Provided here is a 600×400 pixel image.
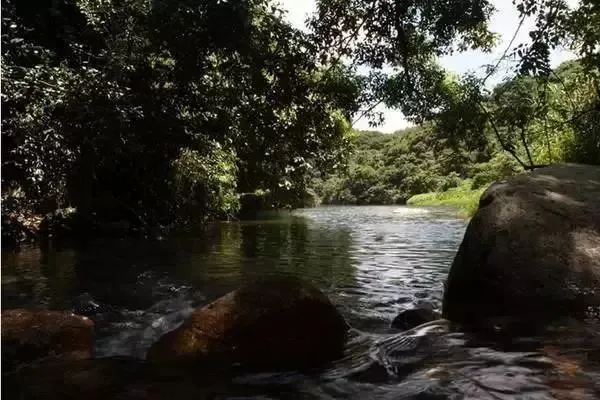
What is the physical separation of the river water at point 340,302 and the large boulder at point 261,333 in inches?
13.3

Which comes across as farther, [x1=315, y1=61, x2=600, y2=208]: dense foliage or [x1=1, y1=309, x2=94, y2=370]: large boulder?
[x1=315, y1=61, x2=600, y2=208]: dense foliage

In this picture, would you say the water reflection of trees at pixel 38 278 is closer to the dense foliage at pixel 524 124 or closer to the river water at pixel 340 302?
the river water at pixel 340 302

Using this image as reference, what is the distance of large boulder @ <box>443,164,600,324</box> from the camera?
4922 millimetres

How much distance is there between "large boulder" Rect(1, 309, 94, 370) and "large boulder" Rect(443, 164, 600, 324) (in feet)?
12.7

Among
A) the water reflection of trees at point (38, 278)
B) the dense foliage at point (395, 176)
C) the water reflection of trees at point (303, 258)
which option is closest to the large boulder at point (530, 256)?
the water reflection of trees at point (303, 258)

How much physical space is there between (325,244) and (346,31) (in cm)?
764

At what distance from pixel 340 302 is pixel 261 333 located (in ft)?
9.73

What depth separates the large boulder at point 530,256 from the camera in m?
4.92

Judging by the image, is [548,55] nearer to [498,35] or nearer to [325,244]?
[498,35]

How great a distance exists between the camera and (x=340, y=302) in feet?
24.7

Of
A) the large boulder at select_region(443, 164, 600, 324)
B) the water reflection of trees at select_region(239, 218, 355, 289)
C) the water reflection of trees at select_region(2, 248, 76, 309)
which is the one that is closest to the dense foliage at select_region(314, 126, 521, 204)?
the water reflection of trees at select_region(239, 218, 355, 289)

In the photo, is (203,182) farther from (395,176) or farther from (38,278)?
(395,176)

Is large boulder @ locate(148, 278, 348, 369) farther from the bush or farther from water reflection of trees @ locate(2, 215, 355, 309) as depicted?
the bush

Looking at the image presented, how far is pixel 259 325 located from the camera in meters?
4.76
